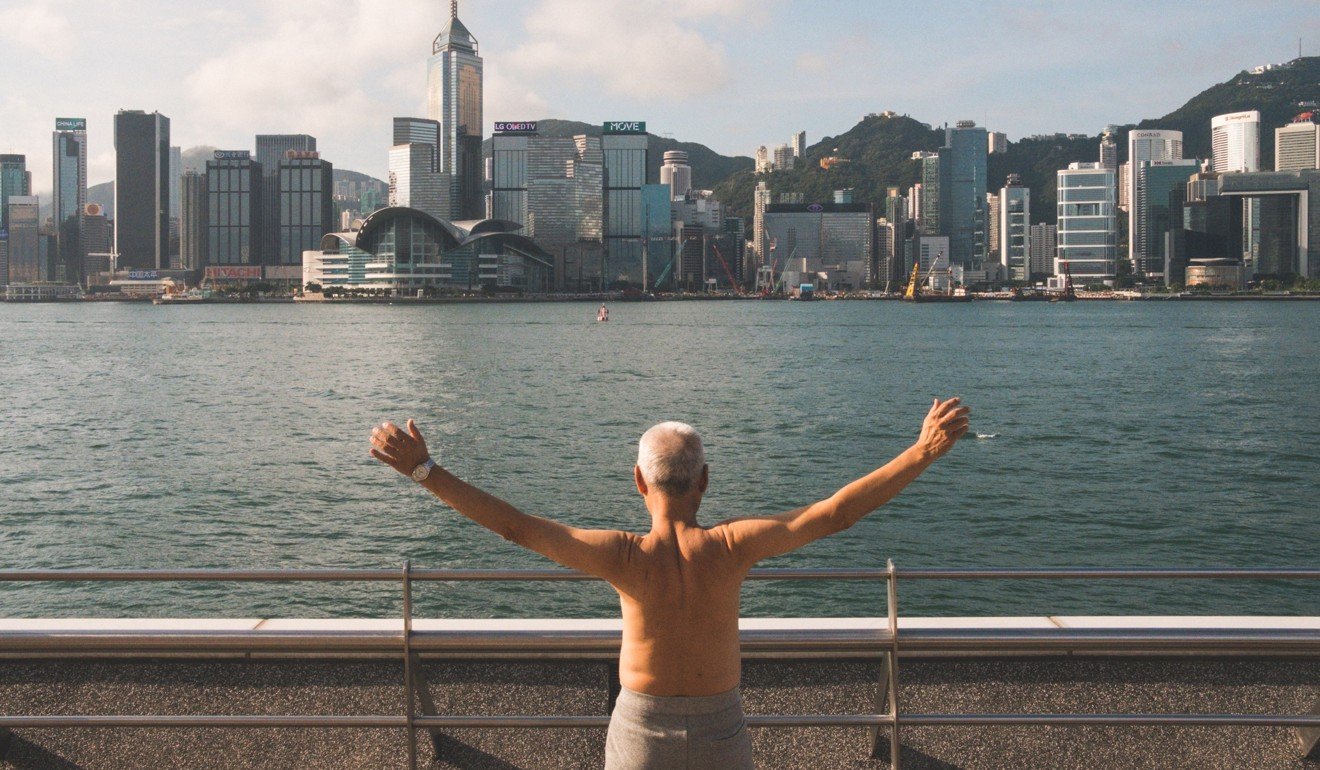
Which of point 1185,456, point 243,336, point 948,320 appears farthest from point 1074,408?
point 948,320

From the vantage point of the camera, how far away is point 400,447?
264 cm

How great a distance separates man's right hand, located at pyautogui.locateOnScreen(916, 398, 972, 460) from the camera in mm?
2785

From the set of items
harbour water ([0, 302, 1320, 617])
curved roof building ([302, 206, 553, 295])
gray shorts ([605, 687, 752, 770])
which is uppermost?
curved roof building ([302, 206, 553, 295])

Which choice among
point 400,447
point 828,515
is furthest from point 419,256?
point 828,515

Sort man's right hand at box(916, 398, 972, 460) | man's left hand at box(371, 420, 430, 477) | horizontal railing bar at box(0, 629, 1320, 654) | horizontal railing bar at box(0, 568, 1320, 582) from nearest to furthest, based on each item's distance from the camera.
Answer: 1. man's left hand at box(371, 420, 430, 477)
2. man's right hand at box(916, 398, 972, 460)
3. horizontal railing bar at box(0, 568, 1320, 582)
4. horizontal railing bar at box(0, 629, 1320, 654)

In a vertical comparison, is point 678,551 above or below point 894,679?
above

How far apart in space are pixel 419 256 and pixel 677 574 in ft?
542

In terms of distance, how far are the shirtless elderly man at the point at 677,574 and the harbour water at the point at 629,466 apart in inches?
425

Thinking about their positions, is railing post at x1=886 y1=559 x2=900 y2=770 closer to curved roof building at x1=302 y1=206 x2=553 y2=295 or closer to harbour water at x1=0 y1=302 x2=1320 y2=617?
harbour water at x1=0 y1=302 x2=1320 y2=617

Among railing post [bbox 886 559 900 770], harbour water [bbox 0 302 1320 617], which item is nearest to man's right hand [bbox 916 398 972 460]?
railing post [bbox 886 559 900 770]

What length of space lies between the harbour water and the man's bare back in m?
10.8

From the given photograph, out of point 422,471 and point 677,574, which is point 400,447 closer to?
point 422,471

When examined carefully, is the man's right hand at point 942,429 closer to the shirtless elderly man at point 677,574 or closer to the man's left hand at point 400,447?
the shirtless elderly man at point 677,574

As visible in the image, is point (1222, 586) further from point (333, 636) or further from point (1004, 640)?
point (333, 636)
